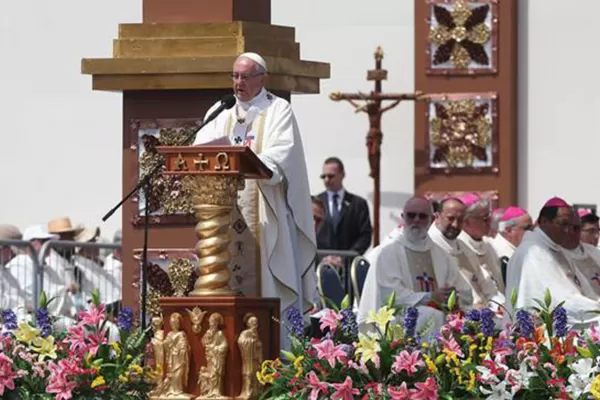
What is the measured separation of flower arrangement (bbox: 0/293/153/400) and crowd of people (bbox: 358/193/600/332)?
1.31 m

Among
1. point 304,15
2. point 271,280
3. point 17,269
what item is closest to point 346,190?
point 304,15

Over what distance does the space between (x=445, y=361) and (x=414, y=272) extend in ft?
14.8

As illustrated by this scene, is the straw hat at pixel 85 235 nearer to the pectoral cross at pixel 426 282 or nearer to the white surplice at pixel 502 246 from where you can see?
the white surplice at pixel 502 246

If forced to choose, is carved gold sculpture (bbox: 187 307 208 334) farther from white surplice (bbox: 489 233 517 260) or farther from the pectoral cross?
white surplice (bbox: 489 233 517 260)

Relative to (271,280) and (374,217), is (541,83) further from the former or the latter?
(271,280)

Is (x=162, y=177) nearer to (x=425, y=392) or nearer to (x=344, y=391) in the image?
(x=344, y=391)

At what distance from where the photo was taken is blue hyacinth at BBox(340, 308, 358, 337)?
11.0 m

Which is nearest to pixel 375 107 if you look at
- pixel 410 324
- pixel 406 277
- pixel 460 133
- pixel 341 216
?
pixel 460 133

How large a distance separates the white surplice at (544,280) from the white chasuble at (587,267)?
0.22 m

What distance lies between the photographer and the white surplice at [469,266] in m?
16.5

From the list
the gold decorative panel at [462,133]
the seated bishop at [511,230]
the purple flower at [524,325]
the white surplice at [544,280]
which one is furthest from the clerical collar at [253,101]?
the gold decorative panel at [462,133]

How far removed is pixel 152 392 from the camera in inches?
450

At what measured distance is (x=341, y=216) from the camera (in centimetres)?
1953

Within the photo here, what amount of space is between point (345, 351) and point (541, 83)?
434 inches
